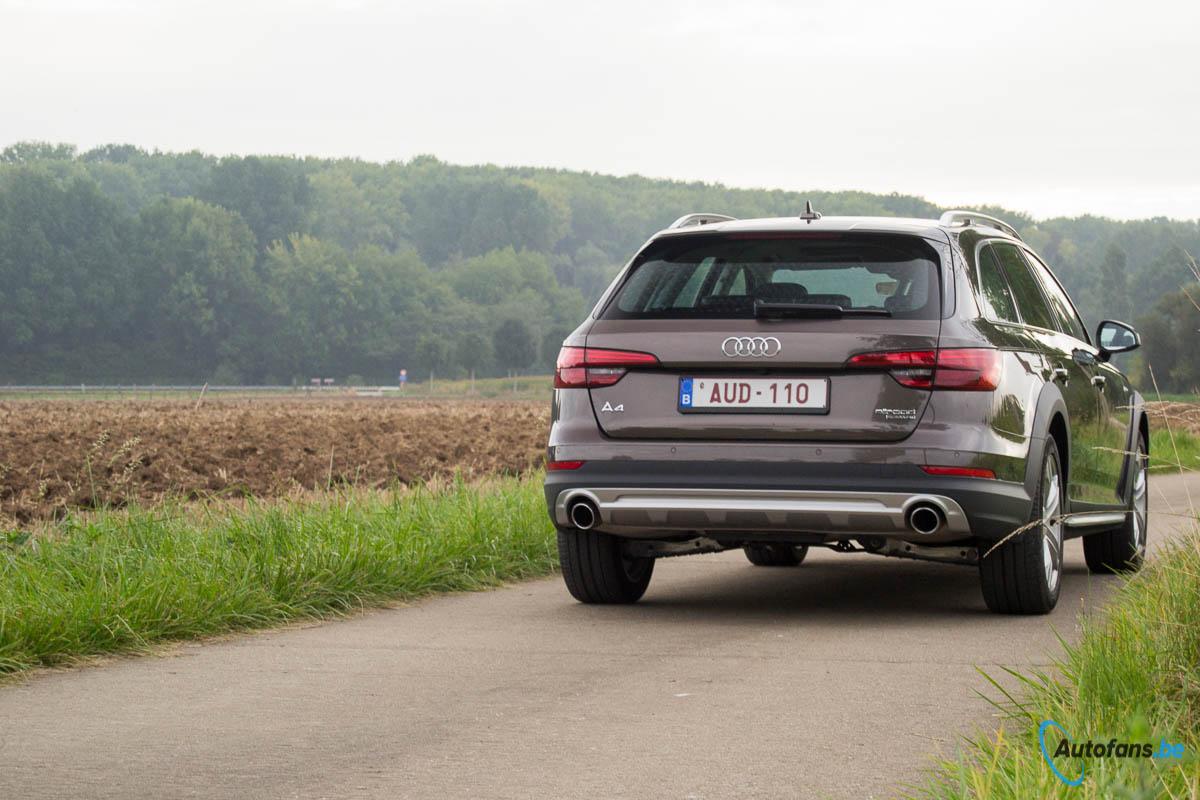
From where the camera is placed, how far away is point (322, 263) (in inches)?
6033

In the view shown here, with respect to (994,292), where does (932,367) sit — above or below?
below

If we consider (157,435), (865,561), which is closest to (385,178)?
(157,435)

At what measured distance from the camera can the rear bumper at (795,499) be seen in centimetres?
788

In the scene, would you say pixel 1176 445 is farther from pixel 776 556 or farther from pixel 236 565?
pixel 236 565

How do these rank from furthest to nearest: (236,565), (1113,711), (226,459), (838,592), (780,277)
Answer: (226,459) → (838,592) → (236,565) → (780,277) → (1113,711)

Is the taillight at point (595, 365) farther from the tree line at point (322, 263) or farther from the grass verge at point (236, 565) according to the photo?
the tree line at point (322, 263)

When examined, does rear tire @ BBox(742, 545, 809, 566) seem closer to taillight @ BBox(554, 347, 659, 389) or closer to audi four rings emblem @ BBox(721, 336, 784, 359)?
taillight @ BBox(554, 347, 659, 389)

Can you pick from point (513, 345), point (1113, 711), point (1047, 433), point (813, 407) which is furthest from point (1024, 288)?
point (513, 345)

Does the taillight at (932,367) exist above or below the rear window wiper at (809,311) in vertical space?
below

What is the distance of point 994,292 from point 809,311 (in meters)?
1.26

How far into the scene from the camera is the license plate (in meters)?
8.02

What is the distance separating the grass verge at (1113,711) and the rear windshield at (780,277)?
225 centimetres

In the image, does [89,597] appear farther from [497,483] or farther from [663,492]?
[497,483]

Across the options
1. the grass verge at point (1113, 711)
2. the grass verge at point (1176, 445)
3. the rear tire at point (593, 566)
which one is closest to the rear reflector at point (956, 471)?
the grass verge at point (1113, 711)
